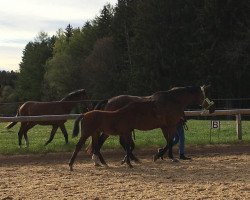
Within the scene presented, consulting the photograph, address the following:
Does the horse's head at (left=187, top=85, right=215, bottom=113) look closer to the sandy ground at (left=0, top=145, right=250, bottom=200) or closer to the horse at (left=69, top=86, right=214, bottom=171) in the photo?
the horse at (left=69, top=86, right=214, bottom=171)

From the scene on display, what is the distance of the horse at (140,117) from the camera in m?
10.8

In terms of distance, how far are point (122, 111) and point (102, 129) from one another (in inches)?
25.2

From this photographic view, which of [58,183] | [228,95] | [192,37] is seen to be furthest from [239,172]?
[192,37]

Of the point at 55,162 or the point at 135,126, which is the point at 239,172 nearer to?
the point at 135,126

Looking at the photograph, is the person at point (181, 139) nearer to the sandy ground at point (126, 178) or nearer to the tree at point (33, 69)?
the sandy ground at point (126, 178)

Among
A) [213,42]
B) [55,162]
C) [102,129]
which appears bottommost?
[55,162]

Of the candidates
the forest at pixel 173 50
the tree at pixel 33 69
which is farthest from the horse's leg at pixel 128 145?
the tree at pixel 33 69

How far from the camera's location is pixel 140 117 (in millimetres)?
11250

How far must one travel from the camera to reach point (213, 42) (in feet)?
119

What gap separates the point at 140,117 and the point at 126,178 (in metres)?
2.20

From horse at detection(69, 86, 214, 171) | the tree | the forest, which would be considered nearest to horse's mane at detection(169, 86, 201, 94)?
horse at detection(69, 86, 214, 171)

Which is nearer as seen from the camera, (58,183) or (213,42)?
(58,183)

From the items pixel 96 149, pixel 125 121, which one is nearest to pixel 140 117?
pixel 125 121

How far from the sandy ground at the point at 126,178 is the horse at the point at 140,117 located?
74 cm
